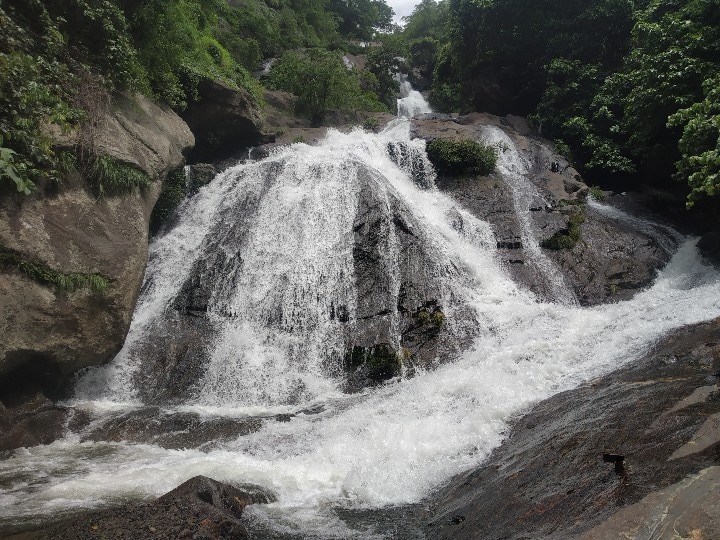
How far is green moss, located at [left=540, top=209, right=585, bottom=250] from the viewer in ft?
49.8

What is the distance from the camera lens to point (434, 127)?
21.8 m

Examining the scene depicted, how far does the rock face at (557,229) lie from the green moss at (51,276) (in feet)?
34.5

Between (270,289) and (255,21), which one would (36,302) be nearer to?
(270,289)

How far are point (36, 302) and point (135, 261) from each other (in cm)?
228

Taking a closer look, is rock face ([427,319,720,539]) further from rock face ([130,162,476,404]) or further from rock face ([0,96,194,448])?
rock face ([0,96,194,448])

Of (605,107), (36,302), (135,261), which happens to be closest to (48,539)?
(36,302)

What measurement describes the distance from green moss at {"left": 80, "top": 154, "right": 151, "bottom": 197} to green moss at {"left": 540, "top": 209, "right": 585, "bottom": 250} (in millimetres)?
11486

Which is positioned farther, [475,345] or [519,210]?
[519,210]

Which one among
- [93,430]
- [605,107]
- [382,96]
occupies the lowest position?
[93,430]

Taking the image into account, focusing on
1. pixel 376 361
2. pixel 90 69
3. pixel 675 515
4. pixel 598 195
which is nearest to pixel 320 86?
pixel 598 195

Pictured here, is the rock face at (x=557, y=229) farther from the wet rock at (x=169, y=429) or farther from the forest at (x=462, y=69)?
the wet rock at (x=169, y=429)

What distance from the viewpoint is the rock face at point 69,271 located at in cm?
895

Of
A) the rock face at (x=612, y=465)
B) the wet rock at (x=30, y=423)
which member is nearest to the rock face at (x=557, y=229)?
the rock face at (x=612, y=465)

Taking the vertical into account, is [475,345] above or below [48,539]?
above
